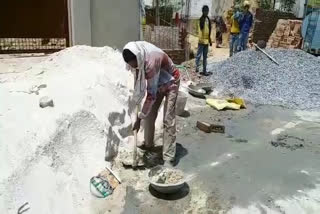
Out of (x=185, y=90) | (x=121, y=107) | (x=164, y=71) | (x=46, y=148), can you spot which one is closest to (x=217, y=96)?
(x=185, y=90)

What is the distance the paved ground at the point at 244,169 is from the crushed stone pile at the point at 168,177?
15cm

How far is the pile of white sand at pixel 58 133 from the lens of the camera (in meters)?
3.41

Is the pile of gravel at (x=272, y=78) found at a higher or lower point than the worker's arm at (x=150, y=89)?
lower

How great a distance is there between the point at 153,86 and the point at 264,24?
12009 millimetres

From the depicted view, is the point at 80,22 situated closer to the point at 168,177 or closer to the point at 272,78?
the point at 168,177

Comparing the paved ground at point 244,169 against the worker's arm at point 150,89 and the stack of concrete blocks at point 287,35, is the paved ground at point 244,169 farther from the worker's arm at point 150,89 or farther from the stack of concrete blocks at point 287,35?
the stack of concrete blocks at point 287,35

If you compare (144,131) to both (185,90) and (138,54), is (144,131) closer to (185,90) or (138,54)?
(138,54)

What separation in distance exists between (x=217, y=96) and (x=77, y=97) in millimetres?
4062

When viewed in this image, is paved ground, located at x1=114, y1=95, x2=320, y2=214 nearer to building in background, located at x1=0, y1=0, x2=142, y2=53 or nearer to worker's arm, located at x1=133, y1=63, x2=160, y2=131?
worker's arm, located at x1=133, y1=63, x2=160, y2=131

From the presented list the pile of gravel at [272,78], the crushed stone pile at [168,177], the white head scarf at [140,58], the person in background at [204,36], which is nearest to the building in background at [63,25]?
the person in background at [204,36]

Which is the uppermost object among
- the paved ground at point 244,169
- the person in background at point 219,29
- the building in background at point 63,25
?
the building in background at point 63,25

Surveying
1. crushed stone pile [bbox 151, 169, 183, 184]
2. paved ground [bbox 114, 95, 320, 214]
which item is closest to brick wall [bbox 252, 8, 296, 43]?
paved ground [bbox 114, 95, 320, 214]

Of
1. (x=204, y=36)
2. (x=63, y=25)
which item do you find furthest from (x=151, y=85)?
(x=204, y=36)

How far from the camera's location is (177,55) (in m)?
11.1
